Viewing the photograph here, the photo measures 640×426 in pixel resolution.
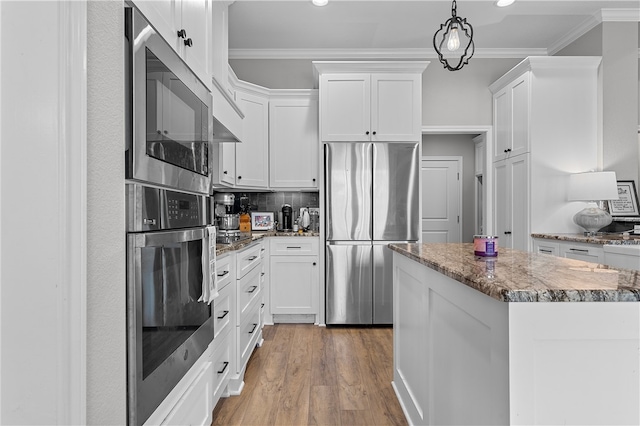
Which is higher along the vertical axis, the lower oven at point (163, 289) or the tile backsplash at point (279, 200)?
the tile backsplash at point (279, 200)

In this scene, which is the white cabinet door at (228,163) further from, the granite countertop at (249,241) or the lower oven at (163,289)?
the lower oven at (163,289)

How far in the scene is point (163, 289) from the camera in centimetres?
106

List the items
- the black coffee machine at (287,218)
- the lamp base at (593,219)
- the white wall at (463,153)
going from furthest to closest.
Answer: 1. the white wall at (463,153)
2. the black coffee machine at (287,218)
3. the lamp base at (593,219)

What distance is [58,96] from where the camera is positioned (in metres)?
0.62

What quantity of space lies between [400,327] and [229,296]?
3.33 ft

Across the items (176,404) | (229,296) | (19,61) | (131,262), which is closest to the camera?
(19,61)

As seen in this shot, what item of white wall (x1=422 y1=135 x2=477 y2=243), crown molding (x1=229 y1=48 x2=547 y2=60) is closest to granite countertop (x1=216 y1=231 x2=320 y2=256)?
crown molding (x1=229 y1=48 x2=547 y2=60)

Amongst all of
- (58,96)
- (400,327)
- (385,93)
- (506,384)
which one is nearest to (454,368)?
(506,384)

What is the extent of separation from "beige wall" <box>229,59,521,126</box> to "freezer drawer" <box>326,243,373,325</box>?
183 cm

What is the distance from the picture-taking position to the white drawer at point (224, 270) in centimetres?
187

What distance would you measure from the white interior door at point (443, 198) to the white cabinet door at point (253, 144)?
3131 millimetres

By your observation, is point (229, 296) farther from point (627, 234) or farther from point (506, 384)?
point (627, 234)

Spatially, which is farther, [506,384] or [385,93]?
[385,93]

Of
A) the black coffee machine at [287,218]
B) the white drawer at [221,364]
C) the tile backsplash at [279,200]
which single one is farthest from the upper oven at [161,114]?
the tile backsplash at [279,200]
